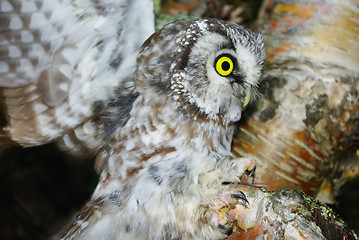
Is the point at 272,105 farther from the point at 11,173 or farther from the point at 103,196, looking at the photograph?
the point at 11,173

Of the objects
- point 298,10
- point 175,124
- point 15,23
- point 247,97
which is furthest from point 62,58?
point 298,10

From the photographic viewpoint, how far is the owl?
1.44 m

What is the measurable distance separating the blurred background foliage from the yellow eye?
1113 mm

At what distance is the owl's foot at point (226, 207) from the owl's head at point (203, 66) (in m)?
0.32

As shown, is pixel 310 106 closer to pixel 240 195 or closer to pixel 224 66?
pixel 224 66

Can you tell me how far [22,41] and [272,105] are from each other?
3.57 feet

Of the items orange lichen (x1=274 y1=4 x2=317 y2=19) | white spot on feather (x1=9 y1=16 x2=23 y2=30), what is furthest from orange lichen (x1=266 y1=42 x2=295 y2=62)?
white spot on feather (x1=9 y1=16 x2=23 y2=30)

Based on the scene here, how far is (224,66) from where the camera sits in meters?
1.50

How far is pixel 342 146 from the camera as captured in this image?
71.2 inches

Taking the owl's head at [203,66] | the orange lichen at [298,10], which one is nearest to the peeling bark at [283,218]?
the owl's head at [203,66]

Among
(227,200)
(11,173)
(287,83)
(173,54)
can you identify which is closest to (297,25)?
(287,83)

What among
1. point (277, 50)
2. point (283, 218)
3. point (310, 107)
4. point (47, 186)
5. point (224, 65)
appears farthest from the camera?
point (47, 186)

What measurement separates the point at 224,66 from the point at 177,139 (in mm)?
337

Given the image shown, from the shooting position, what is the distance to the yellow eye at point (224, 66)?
1487 millimetres
